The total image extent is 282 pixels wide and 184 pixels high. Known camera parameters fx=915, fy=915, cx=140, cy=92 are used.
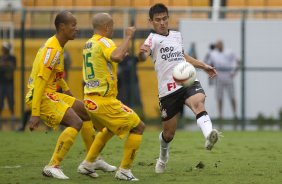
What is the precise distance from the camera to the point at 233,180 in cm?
1160

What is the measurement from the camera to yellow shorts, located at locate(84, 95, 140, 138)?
458 inches

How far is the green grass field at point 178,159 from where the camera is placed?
A: 1187cm

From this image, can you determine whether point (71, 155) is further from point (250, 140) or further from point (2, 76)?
point (2, 76)

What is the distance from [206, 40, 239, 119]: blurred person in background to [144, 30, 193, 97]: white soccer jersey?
12355 millimetres

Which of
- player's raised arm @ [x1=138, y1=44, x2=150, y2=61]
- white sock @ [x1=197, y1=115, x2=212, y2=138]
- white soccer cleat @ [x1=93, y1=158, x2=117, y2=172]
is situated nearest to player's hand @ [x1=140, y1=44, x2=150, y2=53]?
player's raised arm @ [x1=138, y1=44, x2=150, y2=61]

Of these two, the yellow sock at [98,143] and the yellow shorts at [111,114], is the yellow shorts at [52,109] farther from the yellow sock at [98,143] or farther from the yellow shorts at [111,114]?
the yellow sock at [98,143]

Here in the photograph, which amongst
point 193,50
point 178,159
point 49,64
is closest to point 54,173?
point 49,64

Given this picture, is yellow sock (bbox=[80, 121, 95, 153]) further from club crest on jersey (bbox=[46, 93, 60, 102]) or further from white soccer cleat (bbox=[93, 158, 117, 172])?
club crest on jersey (bbox=[46, 93, 60, 102])

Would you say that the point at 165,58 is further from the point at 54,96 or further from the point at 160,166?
the point at 54,96

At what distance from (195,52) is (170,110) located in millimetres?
12462

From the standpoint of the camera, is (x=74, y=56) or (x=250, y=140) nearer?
(x=250, y=140)

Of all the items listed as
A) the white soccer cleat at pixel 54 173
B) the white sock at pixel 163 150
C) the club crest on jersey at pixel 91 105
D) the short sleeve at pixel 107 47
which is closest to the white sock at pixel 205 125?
the white sock at pixel 163 150

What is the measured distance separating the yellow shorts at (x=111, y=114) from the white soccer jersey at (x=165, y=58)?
38.9 inches

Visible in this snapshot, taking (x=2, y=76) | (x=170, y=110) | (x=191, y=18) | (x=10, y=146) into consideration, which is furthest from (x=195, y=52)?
(x=170, y=110)
